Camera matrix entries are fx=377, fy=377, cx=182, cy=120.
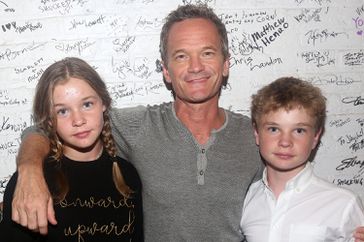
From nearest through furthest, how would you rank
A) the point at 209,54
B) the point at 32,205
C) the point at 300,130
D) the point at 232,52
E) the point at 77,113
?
the point at 32,205 < the point at 77,113 < the point at 300,130 < the point at 209,54 < the point at 232,52

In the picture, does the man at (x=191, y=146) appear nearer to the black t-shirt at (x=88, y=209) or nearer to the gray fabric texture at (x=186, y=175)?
the gray fabric texture at (x=186, y=175)

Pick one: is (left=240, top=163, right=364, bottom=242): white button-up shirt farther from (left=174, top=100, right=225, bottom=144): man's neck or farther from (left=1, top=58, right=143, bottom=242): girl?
(left=1, top=58, right=143, bottom=242): girl

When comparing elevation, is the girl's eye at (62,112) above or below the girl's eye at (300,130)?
above

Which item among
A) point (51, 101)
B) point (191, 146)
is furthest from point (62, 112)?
point (191, 146)

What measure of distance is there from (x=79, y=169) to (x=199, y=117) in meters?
0.58

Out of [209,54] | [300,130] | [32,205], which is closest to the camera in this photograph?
[32,205]

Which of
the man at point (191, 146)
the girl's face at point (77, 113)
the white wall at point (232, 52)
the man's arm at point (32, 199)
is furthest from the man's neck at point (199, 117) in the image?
the man's arm at point (32, 199)

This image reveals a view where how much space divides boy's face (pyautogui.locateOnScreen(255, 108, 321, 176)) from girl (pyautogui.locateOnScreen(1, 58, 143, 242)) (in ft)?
1.97

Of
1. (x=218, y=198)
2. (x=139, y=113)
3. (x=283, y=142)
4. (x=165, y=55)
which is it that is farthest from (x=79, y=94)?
(x=283, y=142)

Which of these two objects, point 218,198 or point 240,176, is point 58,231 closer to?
point 218,198

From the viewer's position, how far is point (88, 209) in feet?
4.68

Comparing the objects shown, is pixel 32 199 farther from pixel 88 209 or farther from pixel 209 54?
pixel 209 54

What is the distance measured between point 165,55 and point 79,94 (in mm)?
486

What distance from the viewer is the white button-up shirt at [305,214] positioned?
1487 mm
